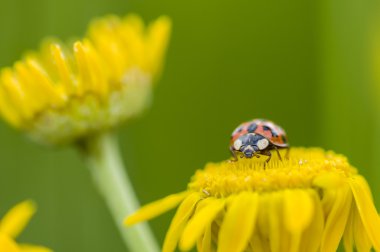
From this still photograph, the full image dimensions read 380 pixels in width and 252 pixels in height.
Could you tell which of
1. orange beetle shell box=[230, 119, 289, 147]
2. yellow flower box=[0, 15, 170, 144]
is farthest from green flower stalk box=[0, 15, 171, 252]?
orange beetle shell box=[230, 119, 289, 147]

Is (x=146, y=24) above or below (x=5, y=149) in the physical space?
above

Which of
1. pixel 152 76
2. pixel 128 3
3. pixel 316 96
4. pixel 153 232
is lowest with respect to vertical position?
pixel 153 232

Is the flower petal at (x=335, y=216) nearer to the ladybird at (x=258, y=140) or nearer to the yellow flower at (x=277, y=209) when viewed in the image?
the yellow flower at (x=277, y=209)

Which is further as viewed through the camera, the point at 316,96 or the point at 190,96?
the point at 190,96

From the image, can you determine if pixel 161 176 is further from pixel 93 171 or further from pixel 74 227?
pixel 93 171

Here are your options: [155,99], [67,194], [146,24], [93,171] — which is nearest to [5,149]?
[67,194]

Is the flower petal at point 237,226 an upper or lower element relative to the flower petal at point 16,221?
lower

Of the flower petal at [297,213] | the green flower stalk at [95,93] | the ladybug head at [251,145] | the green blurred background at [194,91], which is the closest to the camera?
the flower petal at [297,213]

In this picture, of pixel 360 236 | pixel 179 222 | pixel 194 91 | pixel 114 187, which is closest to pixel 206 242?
pixel 179 222

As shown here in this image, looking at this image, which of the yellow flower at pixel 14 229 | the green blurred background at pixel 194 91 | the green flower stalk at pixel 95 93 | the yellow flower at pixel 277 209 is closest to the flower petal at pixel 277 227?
the yellow flower at pixel 277 209
